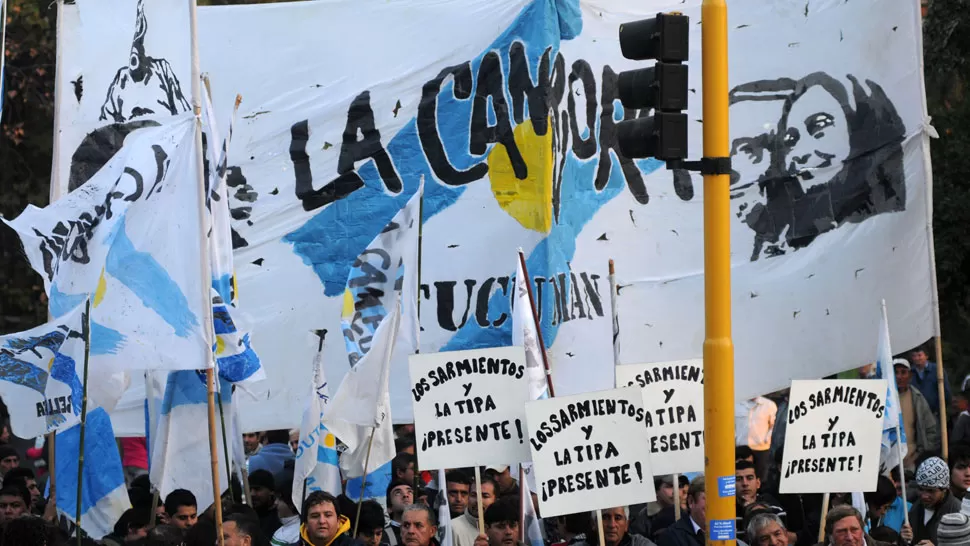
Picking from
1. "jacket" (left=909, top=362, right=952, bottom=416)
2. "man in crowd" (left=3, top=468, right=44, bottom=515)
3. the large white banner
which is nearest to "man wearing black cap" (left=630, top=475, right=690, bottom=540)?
the large white banner

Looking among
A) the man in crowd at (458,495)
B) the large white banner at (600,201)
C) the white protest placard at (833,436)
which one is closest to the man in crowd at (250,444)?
the large white banner at (600,201)

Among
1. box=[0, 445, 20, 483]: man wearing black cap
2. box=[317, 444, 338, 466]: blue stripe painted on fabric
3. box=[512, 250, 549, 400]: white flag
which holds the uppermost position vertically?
box=[512, 250, 549, 400]: white flag

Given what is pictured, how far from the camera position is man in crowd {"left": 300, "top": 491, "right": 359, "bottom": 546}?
9.69m

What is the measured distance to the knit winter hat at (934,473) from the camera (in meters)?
11.0

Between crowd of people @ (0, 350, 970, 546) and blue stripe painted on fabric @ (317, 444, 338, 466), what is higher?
blue stripe painted on fabric @ (317, 444, 338, 466)

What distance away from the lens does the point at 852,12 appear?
1317 centimetres

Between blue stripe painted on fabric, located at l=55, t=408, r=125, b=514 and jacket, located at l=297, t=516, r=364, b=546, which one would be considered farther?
blue stripe painted on fabric, located at l=55, t=408, r=125, b=514

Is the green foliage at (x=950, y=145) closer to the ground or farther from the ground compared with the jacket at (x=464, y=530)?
farther from the ground

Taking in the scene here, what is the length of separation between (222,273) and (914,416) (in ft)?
21.4

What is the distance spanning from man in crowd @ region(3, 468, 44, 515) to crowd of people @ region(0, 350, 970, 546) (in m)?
0.02

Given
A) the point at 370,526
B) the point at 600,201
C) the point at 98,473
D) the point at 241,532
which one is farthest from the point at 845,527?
the point at 98,473

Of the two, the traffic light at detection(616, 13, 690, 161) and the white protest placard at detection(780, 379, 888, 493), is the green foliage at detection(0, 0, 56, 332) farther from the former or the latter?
the traffic light at detection(616, 13, 690, 161)

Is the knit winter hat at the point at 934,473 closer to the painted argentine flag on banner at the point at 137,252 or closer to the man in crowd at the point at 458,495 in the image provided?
the man in crowd at the point at 458,495

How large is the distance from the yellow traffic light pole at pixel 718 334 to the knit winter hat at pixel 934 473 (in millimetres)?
2915
